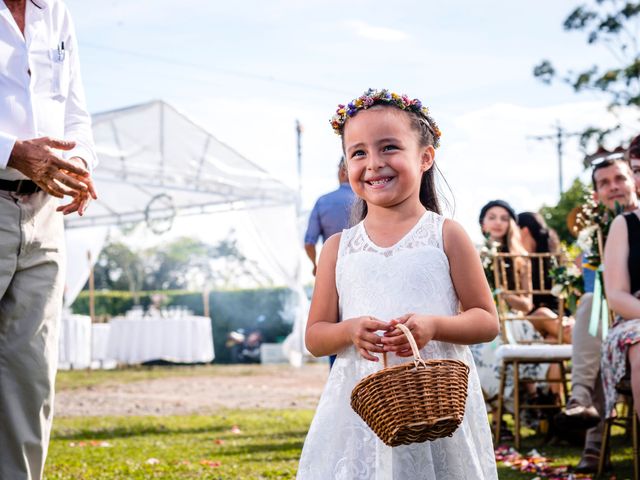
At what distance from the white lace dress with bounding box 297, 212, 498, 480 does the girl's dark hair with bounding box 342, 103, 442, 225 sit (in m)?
0.16

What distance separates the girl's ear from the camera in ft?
8.48

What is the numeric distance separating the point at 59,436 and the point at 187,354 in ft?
39.0

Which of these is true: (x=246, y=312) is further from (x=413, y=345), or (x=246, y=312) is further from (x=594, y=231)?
(x=413, y=345)

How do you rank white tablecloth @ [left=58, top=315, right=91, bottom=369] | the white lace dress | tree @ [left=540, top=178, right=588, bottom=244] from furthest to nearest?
tree @ [left=540, top=178, right=588, bottom=244]
white tablecloth @ [left=58, top=315, right=91, bottom=369]
the white lace dress

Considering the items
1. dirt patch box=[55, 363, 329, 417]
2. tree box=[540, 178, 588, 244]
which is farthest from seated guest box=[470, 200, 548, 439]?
tree box=[540, 178, 588, 244]

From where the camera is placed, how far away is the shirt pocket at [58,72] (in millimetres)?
3010

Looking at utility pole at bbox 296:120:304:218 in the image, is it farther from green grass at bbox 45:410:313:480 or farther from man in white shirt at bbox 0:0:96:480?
man in white shirt at bbox 0:0:96:480

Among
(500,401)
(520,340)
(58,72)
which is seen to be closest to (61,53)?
(58,72)

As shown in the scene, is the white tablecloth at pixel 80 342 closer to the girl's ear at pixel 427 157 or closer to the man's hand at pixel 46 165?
the man's hand at pixel 46 165

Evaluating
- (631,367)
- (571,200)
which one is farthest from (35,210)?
(571,200)

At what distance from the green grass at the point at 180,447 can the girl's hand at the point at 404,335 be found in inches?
124

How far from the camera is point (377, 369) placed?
95.2 inches

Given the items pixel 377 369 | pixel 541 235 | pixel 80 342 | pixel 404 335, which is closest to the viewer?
pixel 404 335

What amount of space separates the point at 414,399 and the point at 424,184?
894mm
